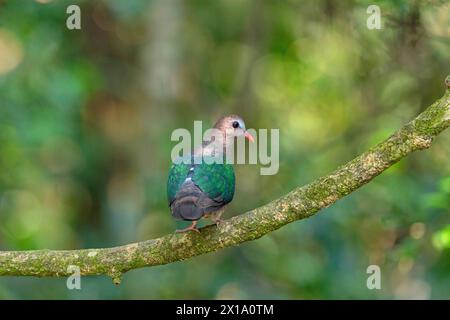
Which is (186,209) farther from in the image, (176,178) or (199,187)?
(176,178)

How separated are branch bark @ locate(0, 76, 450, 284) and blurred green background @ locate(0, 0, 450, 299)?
2.24m

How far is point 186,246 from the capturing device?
462 centimetres

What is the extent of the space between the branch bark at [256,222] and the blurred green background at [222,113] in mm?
2238

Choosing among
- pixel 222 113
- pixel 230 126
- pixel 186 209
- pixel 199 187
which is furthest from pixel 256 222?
pixel 222 113

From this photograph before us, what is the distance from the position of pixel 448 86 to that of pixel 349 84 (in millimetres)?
5278

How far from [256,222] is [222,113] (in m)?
4.92

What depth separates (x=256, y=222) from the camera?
4.38 metres

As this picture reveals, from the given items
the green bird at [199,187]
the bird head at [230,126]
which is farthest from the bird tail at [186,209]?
the bird head at [230,126]

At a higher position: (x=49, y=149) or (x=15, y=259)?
(x=49, y=149)

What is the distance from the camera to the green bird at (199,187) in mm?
4672

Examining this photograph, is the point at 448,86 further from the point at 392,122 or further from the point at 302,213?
the point at 392,122

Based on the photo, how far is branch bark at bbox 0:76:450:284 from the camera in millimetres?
4000

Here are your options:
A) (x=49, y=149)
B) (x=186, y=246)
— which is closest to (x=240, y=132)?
(x=186, y=246)
